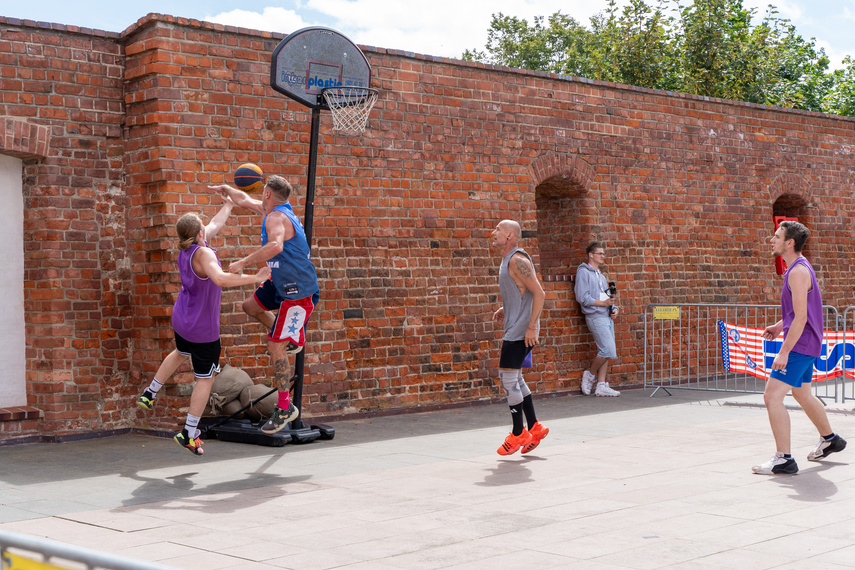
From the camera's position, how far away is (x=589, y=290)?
12.7 m

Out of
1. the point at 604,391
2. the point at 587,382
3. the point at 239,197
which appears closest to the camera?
the point at 239,197

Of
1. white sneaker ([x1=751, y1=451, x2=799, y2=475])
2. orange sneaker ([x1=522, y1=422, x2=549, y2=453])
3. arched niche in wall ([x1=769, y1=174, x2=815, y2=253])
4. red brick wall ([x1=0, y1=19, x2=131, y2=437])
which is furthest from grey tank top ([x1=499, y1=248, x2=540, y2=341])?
arched niche in wall ([x1=769, y1=174, x2=815, y2=253])

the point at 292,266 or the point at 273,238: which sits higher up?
the point at 273,238

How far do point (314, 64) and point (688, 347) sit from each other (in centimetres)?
778

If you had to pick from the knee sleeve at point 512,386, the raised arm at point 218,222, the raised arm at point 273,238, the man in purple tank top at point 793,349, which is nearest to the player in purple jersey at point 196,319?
the raised arm at point 273,238

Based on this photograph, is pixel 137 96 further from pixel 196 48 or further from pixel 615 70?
pixel 615 70

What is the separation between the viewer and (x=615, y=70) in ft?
84.3

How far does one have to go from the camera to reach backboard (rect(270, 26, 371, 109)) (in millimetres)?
8742

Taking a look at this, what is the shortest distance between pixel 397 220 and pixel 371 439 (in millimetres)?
2993

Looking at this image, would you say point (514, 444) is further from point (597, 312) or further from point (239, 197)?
point (597, 312)

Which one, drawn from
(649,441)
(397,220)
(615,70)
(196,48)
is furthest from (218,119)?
(615,70)

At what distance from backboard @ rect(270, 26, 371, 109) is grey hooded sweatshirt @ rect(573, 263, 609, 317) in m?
4.67

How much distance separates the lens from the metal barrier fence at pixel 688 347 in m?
13.6

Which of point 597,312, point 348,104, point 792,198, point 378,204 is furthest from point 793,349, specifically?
point 792,198
